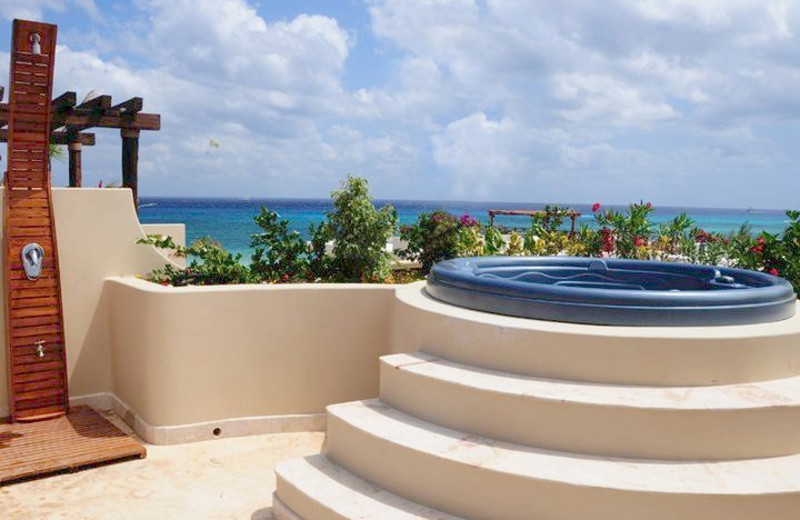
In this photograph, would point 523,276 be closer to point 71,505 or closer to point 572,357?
point 572,357

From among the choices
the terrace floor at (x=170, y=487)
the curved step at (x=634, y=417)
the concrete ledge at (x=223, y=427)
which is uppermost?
the curved step at (x=634, y=417)

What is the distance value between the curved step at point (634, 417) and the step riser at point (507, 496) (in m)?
0.25

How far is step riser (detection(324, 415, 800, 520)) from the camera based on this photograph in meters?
3.04

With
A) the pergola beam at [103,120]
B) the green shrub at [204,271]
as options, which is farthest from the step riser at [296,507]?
the pergola beam at [103,120]

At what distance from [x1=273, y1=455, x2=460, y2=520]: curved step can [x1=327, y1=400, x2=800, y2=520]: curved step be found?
67 mm

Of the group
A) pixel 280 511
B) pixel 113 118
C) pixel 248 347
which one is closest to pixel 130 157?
pixel 113 118

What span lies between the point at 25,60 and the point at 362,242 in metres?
3.43

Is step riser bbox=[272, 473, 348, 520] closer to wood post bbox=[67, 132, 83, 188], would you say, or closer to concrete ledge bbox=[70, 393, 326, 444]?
concrete ledge bbox=[70, 393, 326, 444]

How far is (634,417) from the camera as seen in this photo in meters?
3.38

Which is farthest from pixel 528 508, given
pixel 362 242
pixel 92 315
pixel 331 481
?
pixel 92 315

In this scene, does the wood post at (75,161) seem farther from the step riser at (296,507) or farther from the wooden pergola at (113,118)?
the step riser at (296,507)

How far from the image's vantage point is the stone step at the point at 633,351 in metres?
3.63

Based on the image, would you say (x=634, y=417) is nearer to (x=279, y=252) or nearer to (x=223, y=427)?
(x=223, y=427)

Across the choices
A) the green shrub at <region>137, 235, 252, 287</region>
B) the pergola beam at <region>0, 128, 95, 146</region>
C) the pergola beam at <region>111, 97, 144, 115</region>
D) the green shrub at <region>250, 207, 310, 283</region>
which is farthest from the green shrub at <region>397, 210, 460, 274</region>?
the pergola beam at <region>0, 128, 95, 146</region>
